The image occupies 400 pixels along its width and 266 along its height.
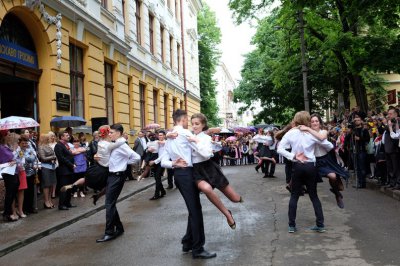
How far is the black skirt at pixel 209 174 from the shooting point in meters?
5.91

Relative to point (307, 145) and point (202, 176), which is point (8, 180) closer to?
point (202, 176)

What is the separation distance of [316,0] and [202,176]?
30.0ft

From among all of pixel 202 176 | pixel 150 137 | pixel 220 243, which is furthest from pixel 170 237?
pixel 150 137

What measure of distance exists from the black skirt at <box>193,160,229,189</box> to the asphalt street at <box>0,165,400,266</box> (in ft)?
2.96

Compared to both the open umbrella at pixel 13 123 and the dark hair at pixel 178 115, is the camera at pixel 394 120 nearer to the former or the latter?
the dark hair at pixel 178 115

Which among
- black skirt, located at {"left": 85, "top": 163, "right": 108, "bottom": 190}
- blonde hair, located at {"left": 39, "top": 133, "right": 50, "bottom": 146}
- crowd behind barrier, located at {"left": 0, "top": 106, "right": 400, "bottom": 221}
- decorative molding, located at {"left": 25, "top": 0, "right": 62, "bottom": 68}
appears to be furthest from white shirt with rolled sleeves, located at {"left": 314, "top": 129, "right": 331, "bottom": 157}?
decorative molding, located at {"left": 25, "top": 0, "right": 62, "bottom": 68}

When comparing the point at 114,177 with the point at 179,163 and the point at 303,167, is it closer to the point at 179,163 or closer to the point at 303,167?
the point at 179,163

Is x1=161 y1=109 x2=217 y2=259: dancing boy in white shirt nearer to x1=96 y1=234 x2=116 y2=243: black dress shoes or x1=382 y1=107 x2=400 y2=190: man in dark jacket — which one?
x1=96 y1=234 x2=116 y2=243: black dress shoes

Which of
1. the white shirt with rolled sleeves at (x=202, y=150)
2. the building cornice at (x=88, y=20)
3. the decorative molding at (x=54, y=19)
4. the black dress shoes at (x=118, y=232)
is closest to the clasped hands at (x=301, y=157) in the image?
the white shirt with rolled sleeves at (x=202, y=150)

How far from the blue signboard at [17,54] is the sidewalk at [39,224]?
12.7ft

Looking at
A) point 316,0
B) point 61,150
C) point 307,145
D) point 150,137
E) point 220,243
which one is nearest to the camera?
point 220,243

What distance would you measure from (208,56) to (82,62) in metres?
31.9

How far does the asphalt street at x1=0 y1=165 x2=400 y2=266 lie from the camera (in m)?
5.68

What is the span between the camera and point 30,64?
43.9 feet
